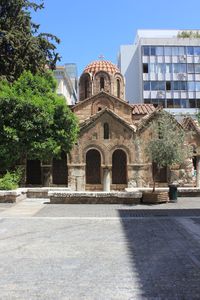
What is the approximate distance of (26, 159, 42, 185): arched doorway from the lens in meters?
32.9

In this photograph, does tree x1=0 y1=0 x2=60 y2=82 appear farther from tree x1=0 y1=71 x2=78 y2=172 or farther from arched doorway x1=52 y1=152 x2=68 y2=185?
arched doorway x1=52 y1=152 x2=68 y2=185

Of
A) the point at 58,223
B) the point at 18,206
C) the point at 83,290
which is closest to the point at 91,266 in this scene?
the point at 83,290

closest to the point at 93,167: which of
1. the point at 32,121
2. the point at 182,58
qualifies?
the point at 32,121

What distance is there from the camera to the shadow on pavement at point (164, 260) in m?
5.90

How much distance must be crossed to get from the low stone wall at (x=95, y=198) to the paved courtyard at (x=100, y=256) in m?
4.06

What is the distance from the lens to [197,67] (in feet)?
208

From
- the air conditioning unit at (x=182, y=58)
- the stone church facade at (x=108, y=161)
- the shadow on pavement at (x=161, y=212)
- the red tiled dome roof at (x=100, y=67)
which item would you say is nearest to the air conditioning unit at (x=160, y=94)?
the air conditioning unit at (x=182, y=58)

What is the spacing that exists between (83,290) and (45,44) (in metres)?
27.2

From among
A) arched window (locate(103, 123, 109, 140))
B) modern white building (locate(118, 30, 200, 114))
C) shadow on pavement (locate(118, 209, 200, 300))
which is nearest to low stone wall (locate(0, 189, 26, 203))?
shadow on pavement (locate(118, 209, 200, 300))

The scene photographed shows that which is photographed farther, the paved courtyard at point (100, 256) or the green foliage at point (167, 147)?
the green foliage at point (167, 147)

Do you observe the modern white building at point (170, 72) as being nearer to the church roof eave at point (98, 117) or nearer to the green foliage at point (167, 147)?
the church roof eave at point (98, 117)

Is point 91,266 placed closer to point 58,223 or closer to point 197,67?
point 58,223

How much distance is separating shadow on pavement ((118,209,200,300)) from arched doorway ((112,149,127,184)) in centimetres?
1976

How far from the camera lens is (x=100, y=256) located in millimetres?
8258
